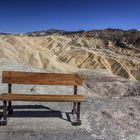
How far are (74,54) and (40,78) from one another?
177ft

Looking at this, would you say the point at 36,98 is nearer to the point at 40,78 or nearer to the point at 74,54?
the point at 40,78

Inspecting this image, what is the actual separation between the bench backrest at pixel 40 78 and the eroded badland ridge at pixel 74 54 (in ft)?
36.1

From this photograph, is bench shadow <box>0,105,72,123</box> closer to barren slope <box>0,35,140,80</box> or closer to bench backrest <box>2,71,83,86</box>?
bench backrest <box>2,71,83,86</box>

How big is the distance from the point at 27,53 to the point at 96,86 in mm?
19877

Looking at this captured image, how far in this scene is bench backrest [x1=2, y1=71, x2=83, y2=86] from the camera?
31.5ft

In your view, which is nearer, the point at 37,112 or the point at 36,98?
the point at 36,98

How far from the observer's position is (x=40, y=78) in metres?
9.76

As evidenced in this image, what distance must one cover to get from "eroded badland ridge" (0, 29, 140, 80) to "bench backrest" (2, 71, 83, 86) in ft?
36.1

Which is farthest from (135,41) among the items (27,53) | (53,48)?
(27,53)

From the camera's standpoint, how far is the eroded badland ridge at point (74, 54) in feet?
118

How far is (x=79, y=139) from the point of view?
848 cm

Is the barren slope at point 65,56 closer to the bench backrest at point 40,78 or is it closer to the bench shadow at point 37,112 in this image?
the bench shadow at point 37,112

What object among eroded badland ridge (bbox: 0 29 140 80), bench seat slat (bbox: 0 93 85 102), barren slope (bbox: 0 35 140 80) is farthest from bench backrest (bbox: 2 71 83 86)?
eroded badland ridge (bbox: 0 29 140 80)

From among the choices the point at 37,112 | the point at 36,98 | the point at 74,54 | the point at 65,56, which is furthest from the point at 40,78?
the point at 74,54
